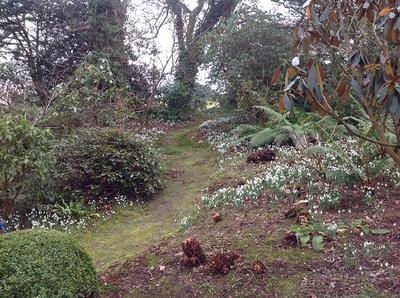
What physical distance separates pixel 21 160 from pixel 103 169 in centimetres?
139

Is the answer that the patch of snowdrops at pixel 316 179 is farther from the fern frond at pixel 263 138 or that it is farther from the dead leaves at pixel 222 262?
the fern frond at pixel 263 138

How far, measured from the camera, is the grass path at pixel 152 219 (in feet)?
16.8

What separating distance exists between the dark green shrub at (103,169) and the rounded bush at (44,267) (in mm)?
3226

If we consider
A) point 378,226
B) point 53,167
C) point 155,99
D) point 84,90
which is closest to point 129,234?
point 53,167

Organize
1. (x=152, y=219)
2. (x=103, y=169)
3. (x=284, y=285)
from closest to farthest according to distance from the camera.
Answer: (x=284, y=285)
(x=152, y=219)
(x=103, y=169)

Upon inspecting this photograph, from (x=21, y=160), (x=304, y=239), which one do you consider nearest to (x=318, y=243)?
(x=304, y=239)

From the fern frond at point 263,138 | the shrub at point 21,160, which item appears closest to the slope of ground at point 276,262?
the shrub at point 21,160

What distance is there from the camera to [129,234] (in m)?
5.73

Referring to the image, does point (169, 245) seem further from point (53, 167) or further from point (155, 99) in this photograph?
point (155, 99)

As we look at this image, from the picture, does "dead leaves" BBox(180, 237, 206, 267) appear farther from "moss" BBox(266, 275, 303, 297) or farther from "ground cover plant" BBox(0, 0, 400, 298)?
"moss" BBox(266, 275, 303, 297)

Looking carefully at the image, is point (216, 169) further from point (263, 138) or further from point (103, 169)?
point (103, 169)

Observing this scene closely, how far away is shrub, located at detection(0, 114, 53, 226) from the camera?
19.0ft

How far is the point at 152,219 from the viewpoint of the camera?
6.27m

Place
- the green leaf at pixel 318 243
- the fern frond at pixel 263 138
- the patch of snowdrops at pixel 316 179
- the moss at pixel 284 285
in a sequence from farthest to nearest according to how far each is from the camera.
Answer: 1. the fern frond at pixel 263 138
2. the patch of snowdrops at pixel 316 179
3. the green leaf at pixel 318 243
4. the moss at pixel 284 285
